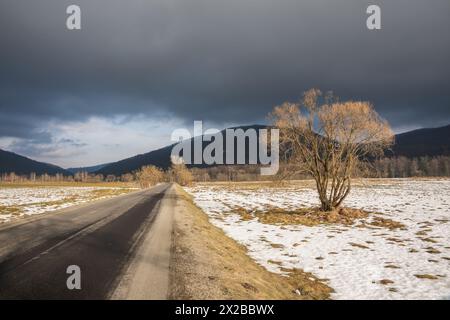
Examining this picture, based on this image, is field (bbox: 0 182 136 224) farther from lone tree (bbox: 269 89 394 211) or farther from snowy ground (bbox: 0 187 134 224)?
lone tree (bbox: 269 89 394 211)

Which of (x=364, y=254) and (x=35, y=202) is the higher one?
(x=364, y=254)

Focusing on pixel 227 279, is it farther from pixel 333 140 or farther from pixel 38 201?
pixel 38 201

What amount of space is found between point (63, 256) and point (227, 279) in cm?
620

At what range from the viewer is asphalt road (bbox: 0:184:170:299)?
7.64m

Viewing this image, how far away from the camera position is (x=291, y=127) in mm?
27297

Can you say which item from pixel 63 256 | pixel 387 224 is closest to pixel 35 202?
pixel 63 256

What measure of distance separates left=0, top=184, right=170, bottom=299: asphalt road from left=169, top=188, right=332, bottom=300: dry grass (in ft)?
5.23

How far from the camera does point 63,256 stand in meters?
11.0

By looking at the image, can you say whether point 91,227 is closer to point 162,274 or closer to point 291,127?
point 162,274

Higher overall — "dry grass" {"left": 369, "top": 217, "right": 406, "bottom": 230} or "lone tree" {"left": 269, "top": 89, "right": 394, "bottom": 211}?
"lone tree" {"left": 269, "top": 89, "right": 394, "bottom": 211}

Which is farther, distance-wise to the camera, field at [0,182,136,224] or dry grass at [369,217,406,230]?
field at [0,182,136,224]

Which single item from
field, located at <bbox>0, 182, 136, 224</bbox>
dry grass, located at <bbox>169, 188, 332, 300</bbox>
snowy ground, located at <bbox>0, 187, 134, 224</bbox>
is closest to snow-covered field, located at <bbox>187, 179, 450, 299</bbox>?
dry grass, located at <bbox>169, 188, 332, 300</bbox>

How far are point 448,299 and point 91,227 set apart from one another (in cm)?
1690
